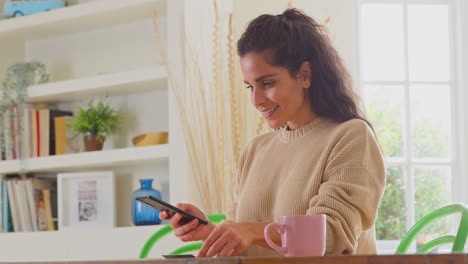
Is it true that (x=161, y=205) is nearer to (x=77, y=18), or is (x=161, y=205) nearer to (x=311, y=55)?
(x=311, y=55)

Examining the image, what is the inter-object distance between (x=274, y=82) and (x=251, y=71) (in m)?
0.06

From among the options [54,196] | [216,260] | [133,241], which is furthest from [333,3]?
[216,260]

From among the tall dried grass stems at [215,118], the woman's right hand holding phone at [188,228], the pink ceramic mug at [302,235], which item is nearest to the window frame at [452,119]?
the tall dried grass stems at [215,118]

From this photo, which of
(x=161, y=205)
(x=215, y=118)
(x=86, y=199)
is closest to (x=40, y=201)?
(x=86, y=199)

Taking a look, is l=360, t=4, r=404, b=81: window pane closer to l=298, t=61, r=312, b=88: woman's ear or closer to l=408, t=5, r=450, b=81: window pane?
l=408, t=5, r=450, b=81: window pane

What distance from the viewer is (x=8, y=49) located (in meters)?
4.50

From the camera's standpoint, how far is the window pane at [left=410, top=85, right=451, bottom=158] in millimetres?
4113

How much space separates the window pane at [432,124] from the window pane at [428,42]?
0.09m

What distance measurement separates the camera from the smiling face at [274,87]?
6.04 feet

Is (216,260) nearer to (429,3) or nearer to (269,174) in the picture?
(269,174)

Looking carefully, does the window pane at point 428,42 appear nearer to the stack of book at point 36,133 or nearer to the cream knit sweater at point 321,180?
the stack of book at point 36,133

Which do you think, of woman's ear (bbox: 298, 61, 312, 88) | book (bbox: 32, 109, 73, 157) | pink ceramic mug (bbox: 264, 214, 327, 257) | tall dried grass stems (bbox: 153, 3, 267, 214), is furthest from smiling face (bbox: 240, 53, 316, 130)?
book (bbox: 32, 109, 73, 157)

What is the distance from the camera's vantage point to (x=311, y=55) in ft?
6.16

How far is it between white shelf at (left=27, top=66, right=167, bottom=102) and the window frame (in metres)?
1.12
